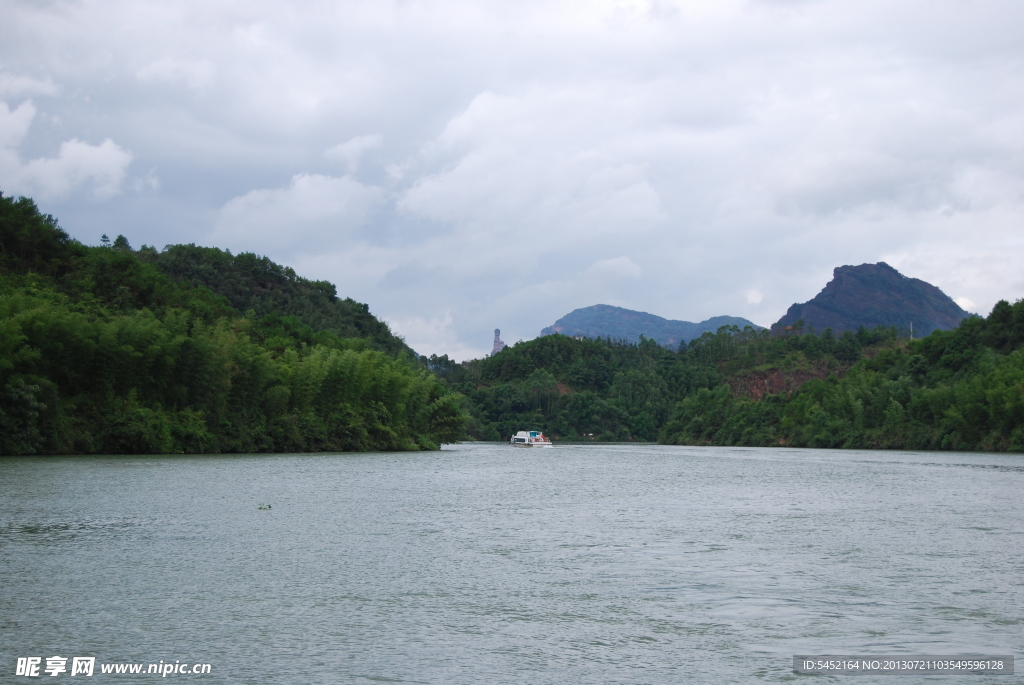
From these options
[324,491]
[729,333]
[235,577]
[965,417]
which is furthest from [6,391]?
[729,333]

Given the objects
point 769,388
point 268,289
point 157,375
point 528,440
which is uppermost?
point 268,289

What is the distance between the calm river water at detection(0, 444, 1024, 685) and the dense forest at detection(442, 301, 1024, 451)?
4998 centimetres

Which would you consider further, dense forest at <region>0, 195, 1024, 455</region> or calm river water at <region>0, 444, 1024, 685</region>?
dense forest at <region>0, 195, 1024, 455</region>

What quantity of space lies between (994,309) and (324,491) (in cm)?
8042

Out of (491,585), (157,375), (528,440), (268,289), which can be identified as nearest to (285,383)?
(157,375)

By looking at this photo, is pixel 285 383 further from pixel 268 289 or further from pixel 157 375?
pixel 268 289

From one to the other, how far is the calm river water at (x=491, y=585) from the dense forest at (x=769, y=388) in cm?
4998

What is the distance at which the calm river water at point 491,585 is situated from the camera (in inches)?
285

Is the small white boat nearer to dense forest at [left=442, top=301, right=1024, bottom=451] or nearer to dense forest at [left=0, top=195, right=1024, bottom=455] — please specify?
dense forest at [left=0, top=195, right=1024, bottom=455]

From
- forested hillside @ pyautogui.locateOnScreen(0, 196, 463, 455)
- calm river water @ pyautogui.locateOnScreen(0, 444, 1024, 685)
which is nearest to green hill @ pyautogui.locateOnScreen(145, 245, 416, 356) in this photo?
forested hillside @ pyautogui.locateOnScreen(0, 196, 463, 455)

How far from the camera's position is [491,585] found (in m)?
10.4

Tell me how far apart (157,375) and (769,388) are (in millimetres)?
113548

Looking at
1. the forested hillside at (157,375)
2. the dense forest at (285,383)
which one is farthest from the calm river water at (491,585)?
the dense forest at (285,383)

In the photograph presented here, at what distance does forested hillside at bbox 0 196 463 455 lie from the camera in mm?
31953
